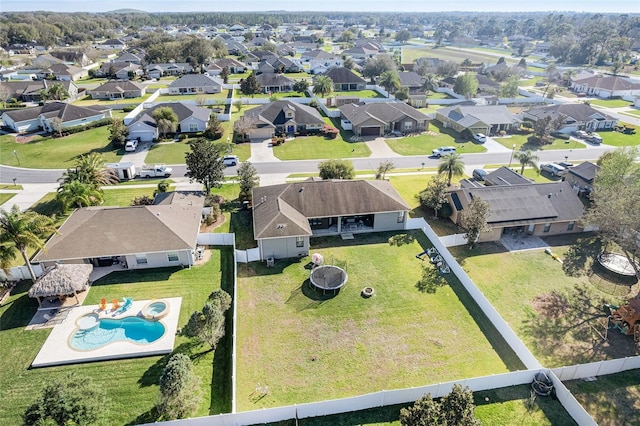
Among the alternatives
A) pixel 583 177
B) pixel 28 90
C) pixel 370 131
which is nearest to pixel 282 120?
pixel 370 131

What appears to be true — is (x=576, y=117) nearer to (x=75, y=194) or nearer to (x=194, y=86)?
(x=75, y=194)

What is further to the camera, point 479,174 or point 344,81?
point 344,81

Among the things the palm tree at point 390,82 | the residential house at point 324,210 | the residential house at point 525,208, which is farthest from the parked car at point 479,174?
the palm tree at point 390,82

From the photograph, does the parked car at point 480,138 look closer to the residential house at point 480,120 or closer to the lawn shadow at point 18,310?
the residential house at point 480,120

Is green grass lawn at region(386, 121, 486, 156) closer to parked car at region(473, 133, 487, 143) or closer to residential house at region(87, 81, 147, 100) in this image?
parked car at region(473, 133, 487, 143)

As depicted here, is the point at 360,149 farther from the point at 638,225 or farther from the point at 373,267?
the point at 638,225
